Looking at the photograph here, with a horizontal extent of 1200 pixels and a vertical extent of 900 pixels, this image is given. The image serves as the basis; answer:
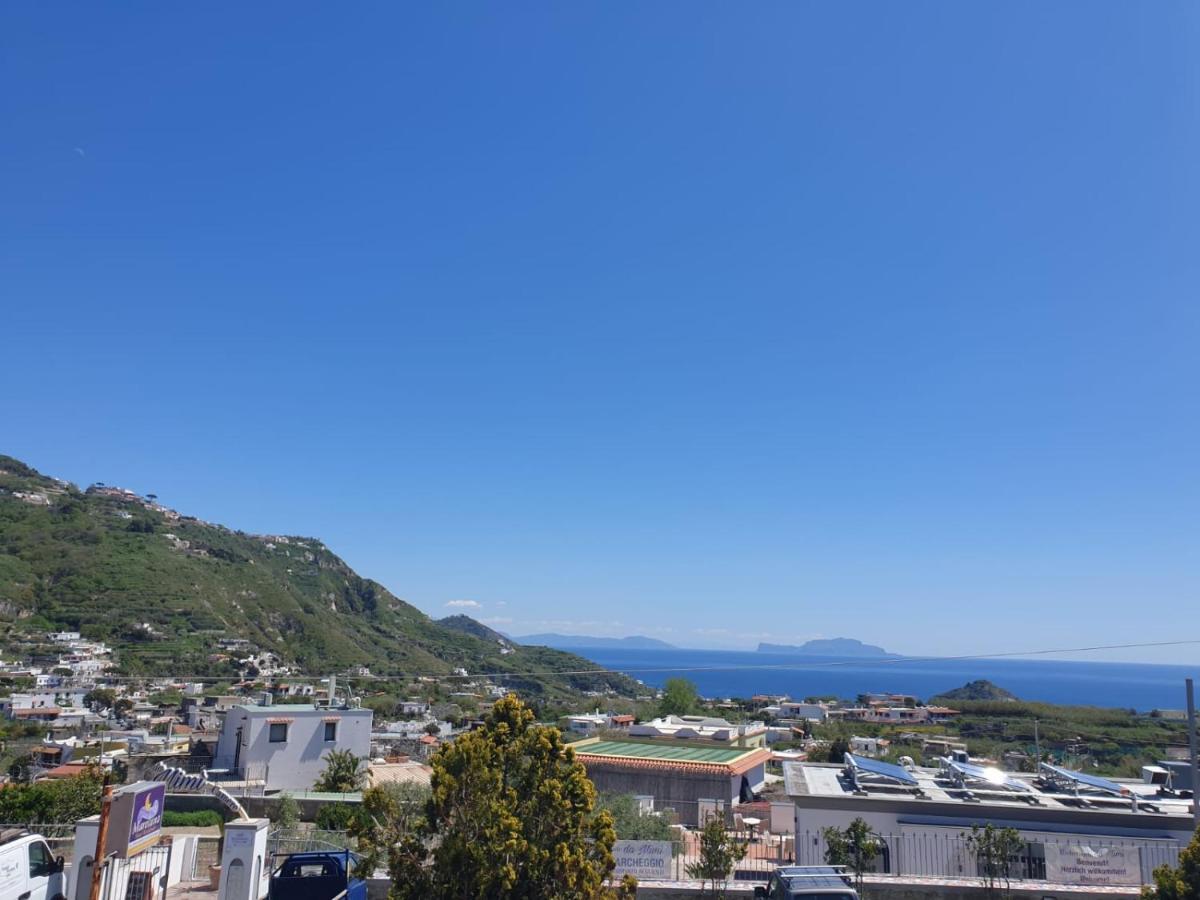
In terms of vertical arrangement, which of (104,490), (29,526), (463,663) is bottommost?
(463,663)

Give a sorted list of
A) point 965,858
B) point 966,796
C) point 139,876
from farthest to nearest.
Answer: point 966,796 < point 965,858 < point 139,876

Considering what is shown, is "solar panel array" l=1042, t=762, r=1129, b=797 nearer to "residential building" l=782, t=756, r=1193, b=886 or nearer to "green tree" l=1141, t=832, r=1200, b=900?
"residential building" l=782, t=756, r=1193, b=886

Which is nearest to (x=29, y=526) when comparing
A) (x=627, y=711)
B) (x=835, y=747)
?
(x=627, y=711)

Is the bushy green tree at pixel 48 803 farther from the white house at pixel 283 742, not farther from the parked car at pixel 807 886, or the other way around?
the parked car at pixel 807 886

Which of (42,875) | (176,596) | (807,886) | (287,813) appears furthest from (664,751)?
(176,596)

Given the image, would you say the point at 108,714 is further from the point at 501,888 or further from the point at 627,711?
the point at 501,888

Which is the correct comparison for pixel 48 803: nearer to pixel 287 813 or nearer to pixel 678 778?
pixel 287 813
